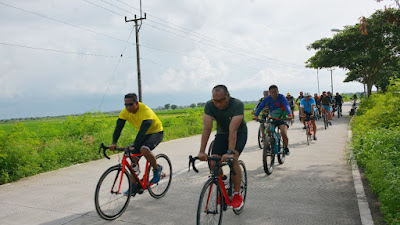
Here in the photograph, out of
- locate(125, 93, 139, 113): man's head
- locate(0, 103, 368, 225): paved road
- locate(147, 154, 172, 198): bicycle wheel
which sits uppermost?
locate(125, 93, 139, 113): man's head

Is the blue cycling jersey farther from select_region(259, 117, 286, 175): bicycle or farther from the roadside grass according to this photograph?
the roadside grass

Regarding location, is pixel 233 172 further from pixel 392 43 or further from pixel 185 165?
pixel 392 43

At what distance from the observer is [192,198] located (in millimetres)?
5277

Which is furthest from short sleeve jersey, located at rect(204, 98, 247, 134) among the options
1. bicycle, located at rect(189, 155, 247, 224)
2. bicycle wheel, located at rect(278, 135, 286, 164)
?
bicycle wheel, located at rect(278, 135, 286, 164)

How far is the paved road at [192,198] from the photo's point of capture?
173 inches

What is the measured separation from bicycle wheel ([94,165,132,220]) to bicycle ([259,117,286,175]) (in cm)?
315

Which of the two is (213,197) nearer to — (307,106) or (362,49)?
(307,106)

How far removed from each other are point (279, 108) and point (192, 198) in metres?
3.71

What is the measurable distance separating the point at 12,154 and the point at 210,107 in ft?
18.4

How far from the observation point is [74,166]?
8.34 m

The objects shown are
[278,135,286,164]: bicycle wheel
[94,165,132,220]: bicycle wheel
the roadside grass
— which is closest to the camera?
the roadside grass

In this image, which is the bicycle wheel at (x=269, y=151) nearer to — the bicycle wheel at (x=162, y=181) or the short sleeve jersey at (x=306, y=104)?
the bicycle wheel at (x=162, y=181)

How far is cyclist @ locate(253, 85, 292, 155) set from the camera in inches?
299

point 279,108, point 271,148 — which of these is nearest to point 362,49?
point 279,108
